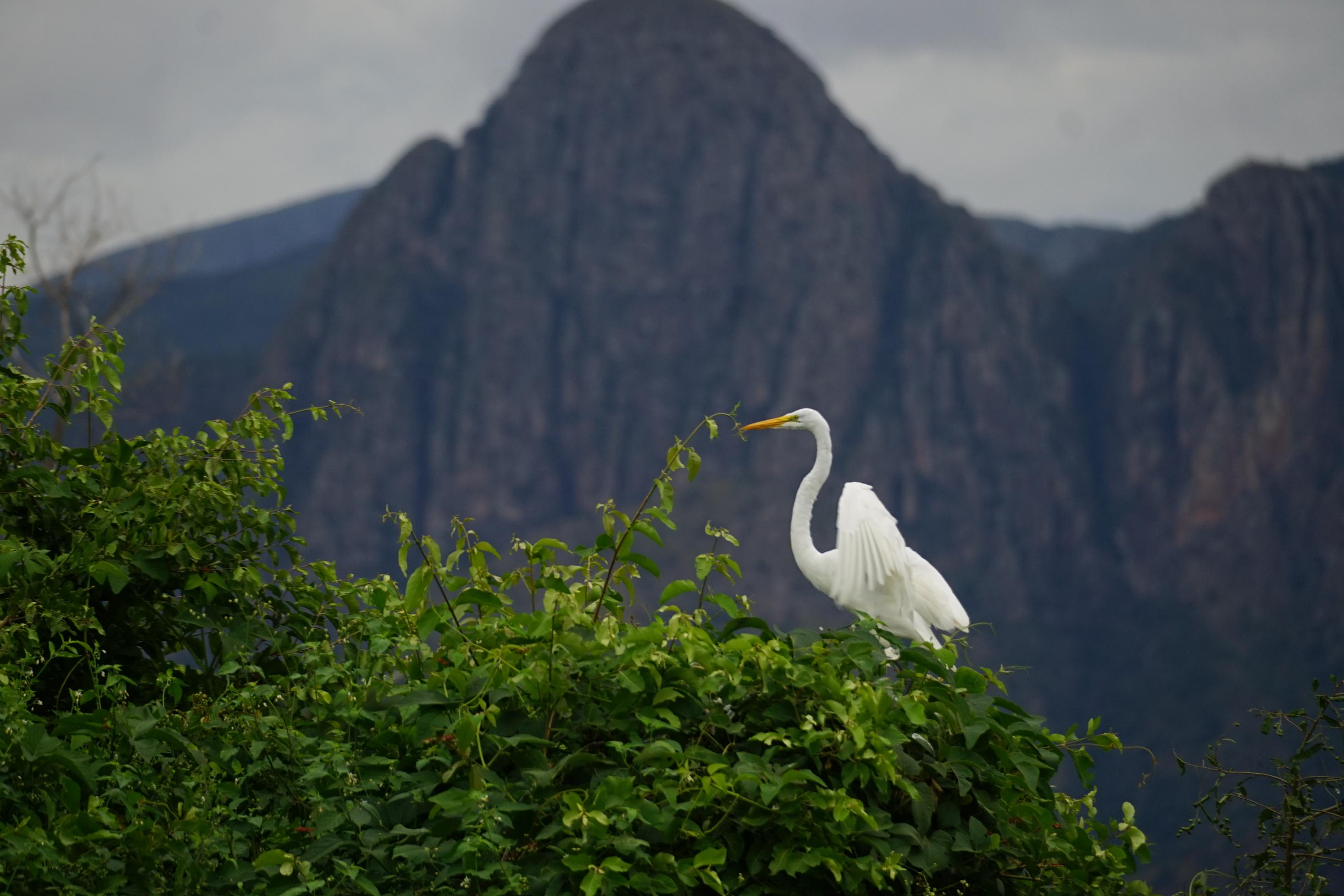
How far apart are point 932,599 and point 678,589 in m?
3.20

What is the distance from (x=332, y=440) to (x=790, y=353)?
131 ft

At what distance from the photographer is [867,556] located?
784 cm

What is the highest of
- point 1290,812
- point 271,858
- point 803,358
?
point 803,358

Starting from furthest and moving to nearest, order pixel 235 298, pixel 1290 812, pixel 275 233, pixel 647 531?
pixel 275 233, pixel 235 298, pixel 1290 812, pixel 647 531

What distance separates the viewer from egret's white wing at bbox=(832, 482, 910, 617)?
7.81m

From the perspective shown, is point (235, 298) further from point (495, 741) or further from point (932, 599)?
point (495, 741)

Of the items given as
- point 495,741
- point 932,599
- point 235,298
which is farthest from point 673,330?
point 495,741

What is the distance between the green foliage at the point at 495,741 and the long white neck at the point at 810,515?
2.25 metres

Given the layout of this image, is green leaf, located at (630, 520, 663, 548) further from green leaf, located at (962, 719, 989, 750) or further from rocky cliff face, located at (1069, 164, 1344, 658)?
rocky cliff face, located at (1069, 164, 1344, 658)

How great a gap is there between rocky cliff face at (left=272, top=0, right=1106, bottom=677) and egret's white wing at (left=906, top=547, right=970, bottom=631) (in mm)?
105621

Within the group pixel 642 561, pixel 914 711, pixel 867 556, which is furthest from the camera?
pixel 867 556

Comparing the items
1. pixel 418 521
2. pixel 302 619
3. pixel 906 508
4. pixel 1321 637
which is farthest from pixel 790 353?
pixel 302 619

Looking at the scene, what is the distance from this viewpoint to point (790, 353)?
4688 inches

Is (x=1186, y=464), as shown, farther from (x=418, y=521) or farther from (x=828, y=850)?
(x=828, y=850)
